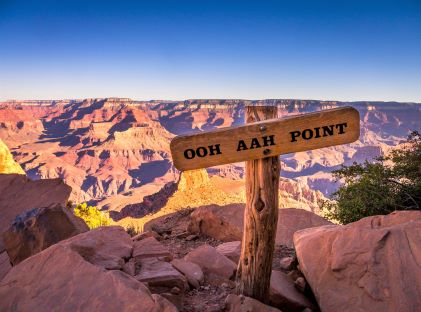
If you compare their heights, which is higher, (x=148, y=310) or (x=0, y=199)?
(x=148, y=310)

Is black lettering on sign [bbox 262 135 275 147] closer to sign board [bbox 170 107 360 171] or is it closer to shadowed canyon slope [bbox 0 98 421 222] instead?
sign board [bbox 170 107 360 171]

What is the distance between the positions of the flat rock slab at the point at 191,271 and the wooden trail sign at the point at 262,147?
1100 mm

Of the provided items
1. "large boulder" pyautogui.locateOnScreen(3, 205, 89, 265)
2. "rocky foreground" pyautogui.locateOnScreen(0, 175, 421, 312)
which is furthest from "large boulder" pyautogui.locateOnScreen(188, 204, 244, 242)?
"large boulder" pyautogui.locateOnScreen(3, 205, 89, 265)

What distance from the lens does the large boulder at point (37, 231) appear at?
5.55 metres

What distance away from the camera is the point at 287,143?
10.5 ft

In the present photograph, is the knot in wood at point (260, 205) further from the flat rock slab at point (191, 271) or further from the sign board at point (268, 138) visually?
the flat rock slab at point (191, 271)

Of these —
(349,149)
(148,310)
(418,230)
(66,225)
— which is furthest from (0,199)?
(349,149)

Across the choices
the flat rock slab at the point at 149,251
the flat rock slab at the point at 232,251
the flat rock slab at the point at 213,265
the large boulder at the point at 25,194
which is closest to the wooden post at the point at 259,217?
the flat rock slab at the point at 213,265

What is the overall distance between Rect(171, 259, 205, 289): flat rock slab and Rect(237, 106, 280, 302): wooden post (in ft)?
3.11

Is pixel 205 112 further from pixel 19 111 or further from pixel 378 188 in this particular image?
pixel 378 188

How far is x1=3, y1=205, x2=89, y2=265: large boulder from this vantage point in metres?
5.55

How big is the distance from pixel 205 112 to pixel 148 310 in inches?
7631

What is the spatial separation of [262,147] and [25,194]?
9.00 meters

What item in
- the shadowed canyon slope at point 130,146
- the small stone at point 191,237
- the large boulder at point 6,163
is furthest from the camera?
the shadowed canyon slope at point 130,146
